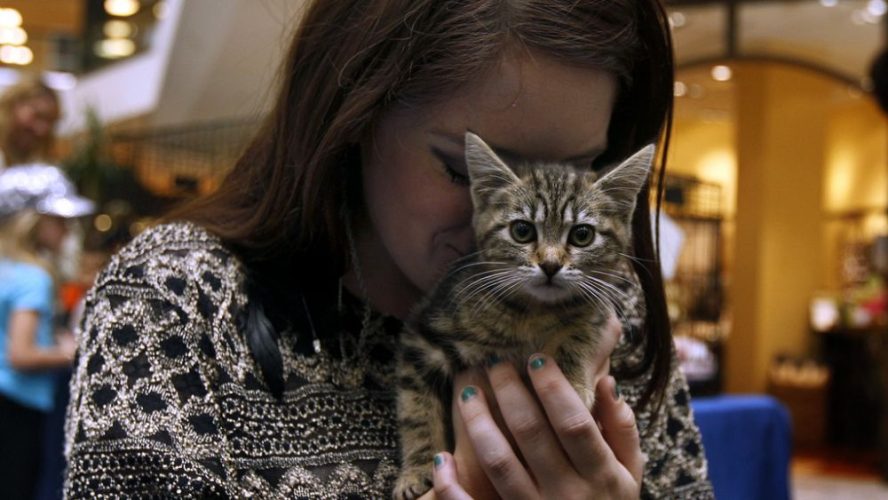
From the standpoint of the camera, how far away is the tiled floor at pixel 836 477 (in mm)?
6434

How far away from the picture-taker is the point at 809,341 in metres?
8.63

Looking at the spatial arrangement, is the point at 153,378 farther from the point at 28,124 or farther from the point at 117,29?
the point at 117,29

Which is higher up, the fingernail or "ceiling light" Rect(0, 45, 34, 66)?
"ceiling light" Rect(0, 45, 34, 66)

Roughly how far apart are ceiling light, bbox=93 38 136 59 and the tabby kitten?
10345 millimetres

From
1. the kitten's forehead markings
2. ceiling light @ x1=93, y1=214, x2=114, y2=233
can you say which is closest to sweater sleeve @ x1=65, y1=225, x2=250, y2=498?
the kitten's forehead markings

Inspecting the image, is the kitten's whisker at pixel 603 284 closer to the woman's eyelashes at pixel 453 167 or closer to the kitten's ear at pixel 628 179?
the kitten's ear at pixel 628 179

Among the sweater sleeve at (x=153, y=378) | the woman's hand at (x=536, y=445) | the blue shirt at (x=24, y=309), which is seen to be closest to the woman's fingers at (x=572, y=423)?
the woman's hand at (x=536, y=445)

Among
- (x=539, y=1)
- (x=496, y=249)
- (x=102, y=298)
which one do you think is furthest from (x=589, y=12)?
(x=102, y=298)

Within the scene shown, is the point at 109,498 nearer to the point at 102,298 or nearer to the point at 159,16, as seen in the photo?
the point at 102,298

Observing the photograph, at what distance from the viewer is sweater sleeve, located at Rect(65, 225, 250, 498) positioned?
114cm

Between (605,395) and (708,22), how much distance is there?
19.6ft

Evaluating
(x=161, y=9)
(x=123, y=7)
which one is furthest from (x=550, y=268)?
(x=123, y=7)

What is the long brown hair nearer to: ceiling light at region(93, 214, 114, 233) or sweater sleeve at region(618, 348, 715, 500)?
sweater sleeve at region(618, 348, 715, 500)

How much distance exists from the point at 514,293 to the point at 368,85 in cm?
37
